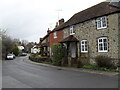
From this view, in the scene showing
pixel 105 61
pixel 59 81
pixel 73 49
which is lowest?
pixel 59 81

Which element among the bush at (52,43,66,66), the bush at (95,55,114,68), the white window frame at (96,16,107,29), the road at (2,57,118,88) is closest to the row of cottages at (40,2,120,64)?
the white window frame at (96,16,107,29)

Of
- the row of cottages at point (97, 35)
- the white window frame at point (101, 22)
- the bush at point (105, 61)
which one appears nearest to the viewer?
the bush at point (105, 61)

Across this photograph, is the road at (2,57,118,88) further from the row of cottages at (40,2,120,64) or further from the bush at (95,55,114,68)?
the row of cottages at (40,2,120,64)

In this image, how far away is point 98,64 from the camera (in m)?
18.0

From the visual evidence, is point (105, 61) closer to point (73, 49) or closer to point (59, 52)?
point (59, 52)

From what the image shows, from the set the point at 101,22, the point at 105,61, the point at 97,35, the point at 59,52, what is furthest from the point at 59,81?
the point at 59,52

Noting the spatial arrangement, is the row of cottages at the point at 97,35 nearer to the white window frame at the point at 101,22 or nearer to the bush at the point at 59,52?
the white window frame at the point at 101,22

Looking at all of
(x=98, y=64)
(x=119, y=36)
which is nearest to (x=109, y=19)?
(x=119, y=36)

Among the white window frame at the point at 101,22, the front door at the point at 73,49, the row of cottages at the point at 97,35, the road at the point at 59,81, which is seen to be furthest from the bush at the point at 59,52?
the road at the point at 59,81

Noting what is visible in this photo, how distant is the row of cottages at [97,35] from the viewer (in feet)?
59.3

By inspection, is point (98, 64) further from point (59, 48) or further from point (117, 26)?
point (59, 48)

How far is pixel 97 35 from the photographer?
20266 millimetres

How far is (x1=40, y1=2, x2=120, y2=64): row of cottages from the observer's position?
18062 mm

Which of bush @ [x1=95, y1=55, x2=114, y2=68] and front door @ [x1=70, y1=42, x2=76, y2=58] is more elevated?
front door @ [x1=70, y1=42, x2=76, y2=58]
